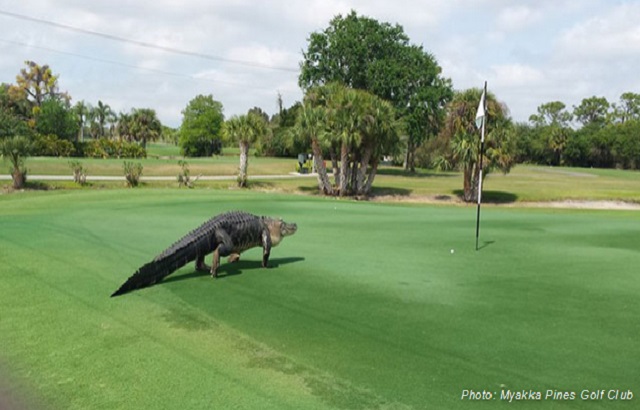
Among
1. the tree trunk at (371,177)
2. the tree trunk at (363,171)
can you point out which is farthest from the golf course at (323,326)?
the tree trunk at (371,177)

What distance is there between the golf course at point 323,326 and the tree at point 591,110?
532 feet

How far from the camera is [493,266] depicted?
12.9m

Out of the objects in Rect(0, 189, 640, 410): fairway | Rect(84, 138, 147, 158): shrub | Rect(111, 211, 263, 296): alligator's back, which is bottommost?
Rect(0, 189, 640, 410): fairway

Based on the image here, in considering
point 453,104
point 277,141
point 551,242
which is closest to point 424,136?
point 453,104

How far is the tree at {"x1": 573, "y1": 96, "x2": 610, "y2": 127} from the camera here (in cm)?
15600

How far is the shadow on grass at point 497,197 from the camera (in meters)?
44.4

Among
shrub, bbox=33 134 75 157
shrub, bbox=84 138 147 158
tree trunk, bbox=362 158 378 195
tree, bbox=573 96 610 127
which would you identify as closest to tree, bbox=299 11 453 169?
tree trunk, bbox=362 158 378 195

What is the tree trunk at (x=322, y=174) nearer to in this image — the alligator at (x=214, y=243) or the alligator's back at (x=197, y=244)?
the alligator at (x=214, y=243)

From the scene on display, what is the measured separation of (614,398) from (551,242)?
40.3 ft

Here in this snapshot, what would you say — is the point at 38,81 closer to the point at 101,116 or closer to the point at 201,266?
the point at 101,116

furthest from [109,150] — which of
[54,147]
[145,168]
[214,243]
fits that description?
[214,243]

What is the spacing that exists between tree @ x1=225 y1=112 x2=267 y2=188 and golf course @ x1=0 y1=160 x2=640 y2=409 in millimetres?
30706

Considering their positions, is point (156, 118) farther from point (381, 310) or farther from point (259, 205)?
point (381, 310)

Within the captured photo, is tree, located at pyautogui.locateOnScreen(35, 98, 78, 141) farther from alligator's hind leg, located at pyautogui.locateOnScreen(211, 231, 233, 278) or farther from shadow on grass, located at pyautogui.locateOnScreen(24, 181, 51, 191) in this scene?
alligator's hind leg, located at pyautogui.locateOnScreen(211, 231, 233, 278)
